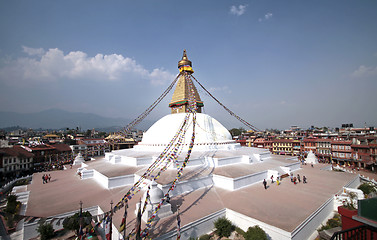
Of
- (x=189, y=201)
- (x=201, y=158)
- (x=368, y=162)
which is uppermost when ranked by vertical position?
(x=201, y=158)

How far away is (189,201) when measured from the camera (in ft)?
23.1

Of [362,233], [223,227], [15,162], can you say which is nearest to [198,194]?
[223,227]

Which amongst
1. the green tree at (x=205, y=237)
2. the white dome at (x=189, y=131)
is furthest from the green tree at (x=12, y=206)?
the white dome at (x=189, y=131)

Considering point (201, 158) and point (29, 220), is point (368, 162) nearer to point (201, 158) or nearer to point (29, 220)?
point (201, 158)

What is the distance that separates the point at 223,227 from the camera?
5535 millimetres

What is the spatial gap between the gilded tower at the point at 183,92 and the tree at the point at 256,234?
406 inches

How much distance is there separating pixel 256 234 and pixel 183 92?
1125 centimetres

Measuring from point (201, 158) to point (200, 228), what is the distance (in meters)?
5.20

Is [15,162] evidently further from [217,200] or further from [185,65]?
[217,200]

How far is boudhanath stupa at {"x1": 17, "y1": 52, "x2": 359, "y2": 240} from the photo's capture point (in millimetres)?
5516

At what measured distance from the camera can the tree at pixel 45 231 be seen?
17.8 ft

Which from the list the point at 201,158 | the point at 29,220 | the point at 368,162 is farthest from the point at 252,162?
the point at 368,162

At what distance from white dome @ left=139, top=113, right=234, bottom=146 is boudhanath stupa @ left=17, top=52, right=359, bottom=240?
0.26ft

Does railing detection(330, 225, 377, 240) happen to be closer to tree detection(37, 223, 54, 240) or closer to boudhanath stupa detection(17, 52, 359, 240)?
boudhanath stupa detection(17, 52, 359, 240)
